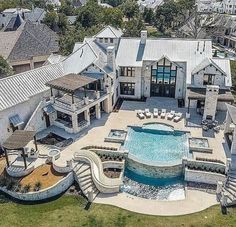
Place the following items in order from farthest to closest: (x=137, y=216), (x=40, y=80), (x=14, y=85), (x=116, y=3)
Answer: (x=116, y=3), (x=40, y=80), (x=14, y=85), (x=137, y=216)

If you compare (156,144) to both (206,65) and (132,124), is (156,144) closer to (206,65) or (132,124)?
(132,124)

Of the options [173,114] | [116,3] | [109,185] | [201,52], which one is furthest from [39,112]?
[116,3]

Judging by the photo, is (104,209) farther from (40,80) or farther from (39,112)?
(40,80)

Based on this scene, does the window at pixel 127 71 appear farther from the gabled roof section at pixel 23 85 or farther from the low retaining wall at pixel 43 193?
the low retaining wall at pixel 43 193

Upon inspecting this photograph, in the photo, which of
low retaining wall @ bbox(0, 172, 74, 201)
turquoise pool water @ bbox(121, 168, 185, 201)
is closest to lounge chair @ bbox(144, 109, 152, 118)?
turquoise pool water @ bbox(121, 168, 185, 201)

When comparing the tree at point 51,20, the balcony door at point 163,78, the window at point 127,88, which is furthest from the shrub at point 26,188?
the tree at point 51,20

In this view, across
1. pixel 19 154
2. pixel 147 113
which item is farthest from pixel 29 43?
pixel 19 154
